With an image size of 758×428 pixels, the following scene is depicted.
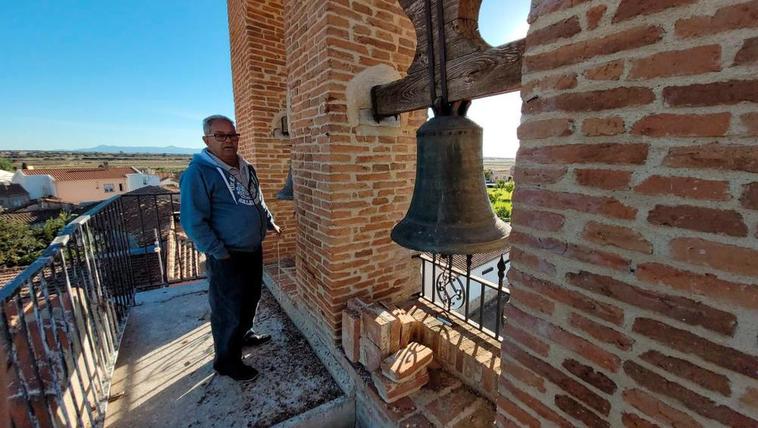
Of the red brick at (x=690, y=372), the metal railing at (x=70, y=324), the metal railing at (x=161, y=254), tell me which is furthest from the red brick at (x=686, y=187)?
the metal railing at (x=161, y=254)

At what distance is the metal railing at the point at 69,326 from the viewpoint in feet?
4.75

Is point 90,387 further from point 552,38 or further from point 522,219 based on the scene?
point 552,38

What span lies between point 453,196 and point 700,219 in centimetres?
79

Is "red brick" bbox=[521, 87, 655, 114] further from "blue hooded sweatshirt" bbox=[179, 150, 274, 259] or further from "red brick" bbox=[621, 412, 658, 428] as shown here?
"blue hooded sweatshirt" bbox=[179, 150, 274, 259]

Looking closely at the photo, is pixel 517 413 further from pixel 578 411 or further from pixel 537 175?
pixel 537 175

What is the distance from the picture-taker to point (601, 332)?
98 centimetres

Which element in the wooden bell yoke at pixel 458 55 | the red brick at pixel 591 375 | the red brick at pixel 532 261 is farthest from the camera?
the wooden bell yoke at pixel 458 55

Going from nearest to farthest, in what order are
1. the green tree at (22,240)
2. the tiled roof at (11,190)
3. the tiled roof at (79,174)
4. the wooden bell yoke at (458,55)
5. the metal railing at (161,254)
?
the wooden bell yoke at (458,55)
the metal railing at (161,254)
the green tree at (22,240)
the tiled roof at (11,190)
the tiled roof at (79,174)

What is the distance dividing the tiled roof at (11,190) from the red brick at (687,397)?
59.7 m

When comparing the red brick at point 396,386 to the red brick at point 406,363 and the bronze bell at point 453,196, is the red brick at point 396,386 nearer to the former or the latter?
the red brick at point 406,363

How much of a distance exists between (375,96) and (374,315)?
161 cm

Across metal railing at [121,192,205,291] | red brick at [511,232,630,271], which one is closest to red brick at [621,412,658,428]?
red brick at [511,232,630,271]

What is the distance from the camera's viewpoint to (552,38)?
3.26 ft

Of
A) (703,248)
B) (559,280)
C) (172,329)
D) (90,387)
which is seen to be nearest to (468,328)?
(559,280)
